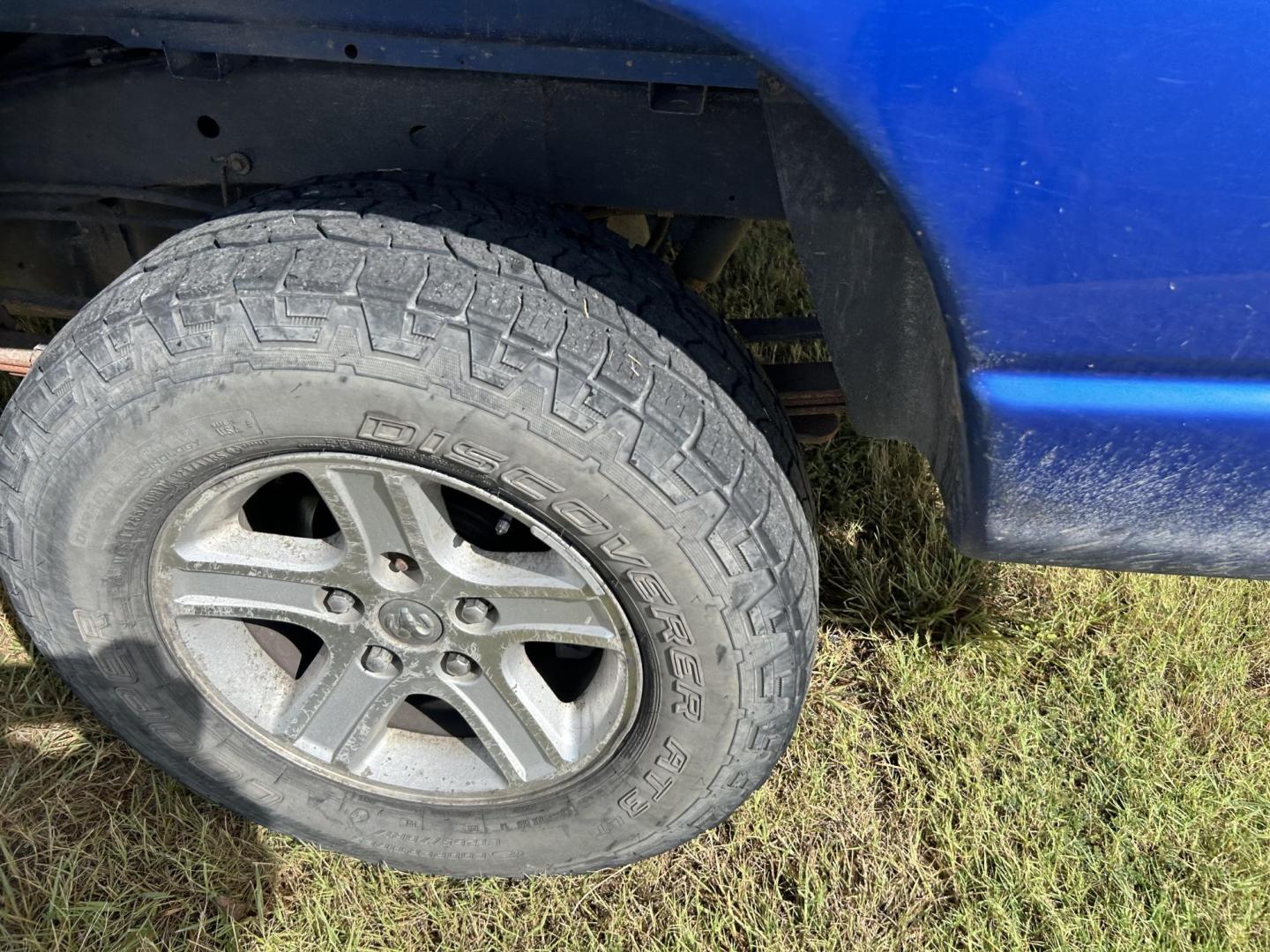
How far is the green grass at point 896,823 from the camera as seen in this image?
7.23ft

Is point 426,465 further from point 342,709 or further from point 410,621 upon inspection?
point 342,709

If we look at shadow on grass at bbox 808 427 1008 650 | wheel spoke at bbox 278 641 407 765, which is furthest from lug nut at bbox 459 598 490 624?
shadow on grass at bbox 808 427 1008 650

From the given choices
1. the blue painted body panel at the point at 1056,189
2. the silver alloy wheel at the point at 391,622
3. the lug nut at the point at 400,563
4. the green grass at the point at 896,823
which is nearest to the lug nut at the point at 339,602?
the silver alloy wheel at the point at 391,622

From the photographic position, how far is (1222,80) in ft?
3.64

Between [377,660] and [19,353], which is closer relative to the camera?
[377,660]

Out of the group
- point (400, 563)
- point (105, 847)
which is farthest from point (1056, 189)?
point (105, 847)

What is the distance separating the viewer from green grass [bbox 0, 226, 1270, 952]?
7.23 feet

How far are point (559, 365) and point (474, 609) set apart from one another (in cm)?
52

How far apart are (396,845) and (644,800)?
544 millimetres

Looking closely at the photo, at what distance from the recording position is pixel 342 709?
201 cm

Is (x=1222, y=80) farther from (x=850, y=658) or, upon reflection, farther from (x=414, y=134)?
(x=850, y=658)

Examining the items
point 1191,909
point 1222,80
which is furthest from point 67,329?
point 1191,909

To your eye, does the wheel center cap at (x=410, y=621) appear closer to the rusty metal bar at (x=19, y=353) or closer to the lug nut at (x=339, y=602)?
the lug nut at (x=339, y=602)

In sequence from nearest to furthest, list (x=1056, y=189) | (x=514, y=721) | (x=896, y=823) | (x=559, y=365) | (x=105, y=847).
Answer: (x=1056, y=189) < (x=559, y=365) < (x=514, y=721) < (x=105, y=847) < (x=896, y=823)
